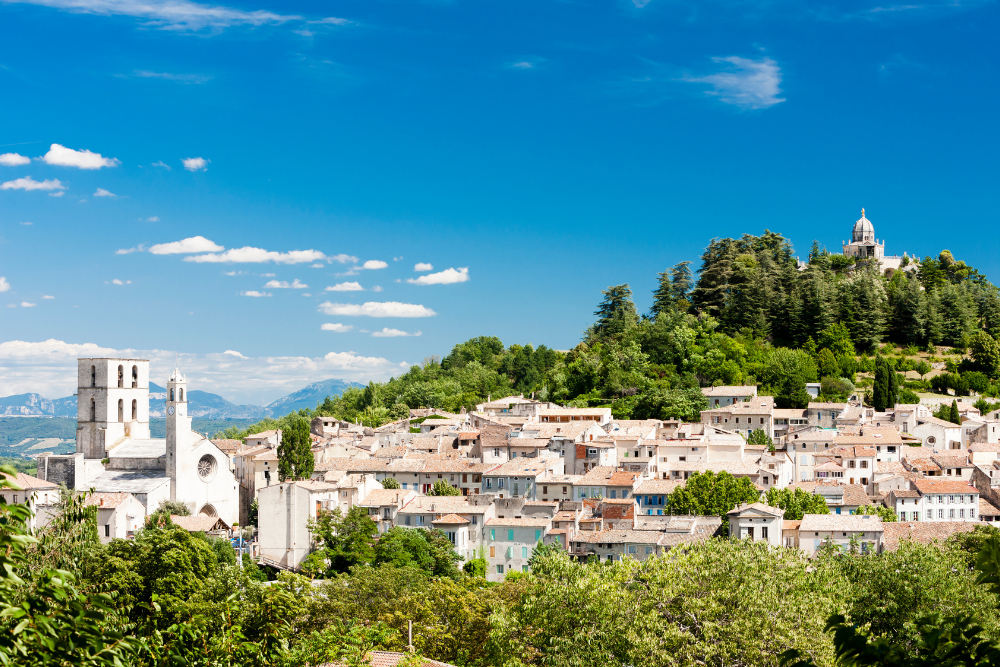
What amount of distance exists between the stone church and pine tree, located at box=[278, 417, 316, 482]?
14.0 feet

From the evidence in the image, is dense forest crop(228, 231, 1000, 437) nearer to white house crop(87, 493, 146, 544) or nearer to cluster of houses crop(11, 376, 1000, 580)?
cluster of houses crop(11, 376, 1000, 580)

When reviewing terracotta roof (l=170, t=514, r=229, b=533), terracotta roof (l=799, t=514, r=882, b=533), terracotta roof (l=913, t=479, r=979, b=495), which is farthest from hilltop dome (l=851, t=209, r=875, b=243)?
terracotta roof (l=170, t=514, r=229, b=533)

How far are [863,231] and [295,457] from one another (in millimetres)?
75810

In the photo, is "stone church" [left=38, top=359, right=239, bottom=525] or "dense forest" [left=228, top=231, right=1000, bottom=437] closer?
"stone church" [left=38, top=359, right=239, bottom=525]

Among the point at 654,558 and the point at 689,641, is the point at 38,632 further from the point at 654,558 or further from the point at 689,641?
the point at 654,558

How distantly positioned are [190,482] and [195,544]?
20590 millimetres

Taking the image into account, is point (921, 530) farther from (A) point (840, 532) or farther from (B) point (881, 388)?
(B) point (881, 388)

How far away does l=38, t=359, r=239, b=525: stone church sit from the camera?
5266 cm

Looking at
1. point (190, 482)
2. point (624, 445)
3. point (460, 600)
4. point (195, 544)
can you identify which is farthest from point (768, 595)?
point (190, 482)

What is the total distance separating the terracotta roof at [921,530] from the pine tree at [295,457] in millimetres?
30287

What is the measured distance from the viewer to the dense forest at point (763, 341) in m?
72.1

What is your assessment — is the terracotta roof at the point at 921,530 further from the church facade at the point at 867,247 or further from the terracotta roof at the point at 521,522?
the church facade at the point at 867,247

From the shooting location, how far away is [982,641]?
5.46 meters

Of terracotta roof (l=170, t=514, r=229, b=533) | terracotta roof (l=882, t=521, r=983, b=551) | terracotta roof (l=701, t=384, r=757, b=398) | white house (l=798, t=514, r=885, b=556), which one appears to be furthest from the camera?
terracotta roof (l=701, t=384, r=757, b=398)
